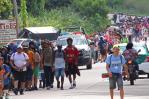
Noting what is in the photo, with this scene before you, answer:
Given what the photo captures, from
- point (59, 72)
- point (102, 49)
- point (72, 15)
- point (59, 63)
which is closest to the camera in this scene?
point (59, 63)

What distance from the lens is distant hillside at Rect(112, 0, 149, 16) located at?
19.6 meters

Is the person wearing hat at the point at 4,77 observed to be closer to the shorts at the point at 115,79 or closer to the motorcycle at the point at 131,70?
the shorts at the point at 115,79

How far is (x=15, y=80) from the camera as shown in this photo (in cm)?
2695

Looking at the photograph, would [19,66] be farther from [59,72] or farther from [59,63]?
[59,72]

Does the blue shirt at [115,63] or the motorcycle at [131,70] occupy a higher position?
the blue shirt at [115,63]

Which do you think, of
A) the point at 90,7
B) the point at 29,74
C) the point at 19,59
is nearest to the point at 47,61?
the point at 29,74

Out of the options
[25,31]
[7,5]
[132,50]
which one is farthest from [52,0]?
[132,50]

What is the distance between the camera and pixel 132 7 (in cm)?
1972

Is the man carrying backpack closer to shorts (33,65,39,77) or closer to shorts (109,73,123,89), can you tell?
shorts (33,65,39,77)

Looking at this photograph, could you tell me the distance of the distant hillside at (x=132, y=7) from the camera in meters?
19.6

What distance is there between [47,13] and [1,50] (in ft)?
143

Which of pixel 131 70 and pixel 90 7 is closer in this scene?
pixel 131 70

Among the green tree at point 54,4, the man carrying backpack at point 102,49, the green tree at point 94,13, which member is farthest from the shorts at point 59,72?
the green tree at point 54,4

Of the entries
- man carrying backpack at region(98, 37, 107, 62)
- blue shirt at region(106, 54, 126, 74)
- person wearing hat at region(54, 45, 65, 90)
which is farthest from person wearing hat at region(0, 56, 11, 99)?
man carrying backpack at region(98, 37, 107, 62)
